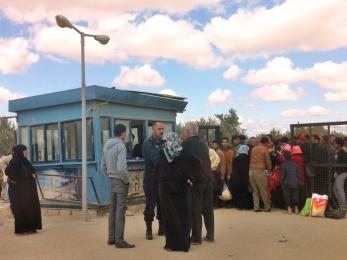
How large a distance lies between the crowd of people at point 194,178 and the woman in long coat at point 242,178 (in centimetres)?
2

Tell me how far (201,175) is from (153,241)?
143 centimetres

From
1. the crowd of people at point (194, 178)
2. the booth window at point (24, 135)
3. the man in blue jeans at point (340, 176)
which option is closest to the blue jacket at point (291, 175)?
the crowd of people at point (194, 178)

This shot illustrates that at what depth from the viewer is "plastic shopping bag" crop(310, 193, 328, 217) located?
33.5 feet

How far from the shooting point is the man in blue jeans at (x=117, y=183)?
7.35 meters

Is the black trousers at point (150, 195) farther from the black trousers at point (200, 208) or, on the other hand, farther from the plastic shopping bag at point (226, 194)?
the plastic shopping bag at point (226, 194)

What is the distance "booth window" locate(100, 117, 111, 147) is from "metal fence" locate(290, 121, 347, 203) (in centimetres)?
452

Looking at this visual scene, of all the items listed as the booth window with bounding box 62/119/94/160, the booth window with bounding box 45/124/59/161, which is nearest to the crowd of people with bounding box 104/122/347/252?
the booth window with bounding box 62/119/94/160

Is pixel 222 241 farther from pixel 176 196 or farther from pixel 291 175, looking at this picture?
pixel 291 175

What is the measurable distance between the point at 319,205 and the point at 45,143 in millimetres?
7310

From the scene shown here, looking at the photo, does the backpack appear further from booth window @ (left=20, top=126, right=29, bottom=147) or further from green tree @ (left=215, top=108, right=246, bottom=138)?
green tree @ (left=215, top=108, right=246, bottom=138)

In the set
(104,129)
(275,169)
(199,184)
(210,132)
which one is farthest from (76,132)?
(199,184)

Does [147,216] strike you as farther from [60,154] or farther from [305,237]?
[60,154]

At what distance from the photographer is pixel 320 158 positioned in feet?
36.1

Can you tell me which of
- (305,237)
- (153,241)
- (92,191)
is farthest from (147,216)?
(92,191)
